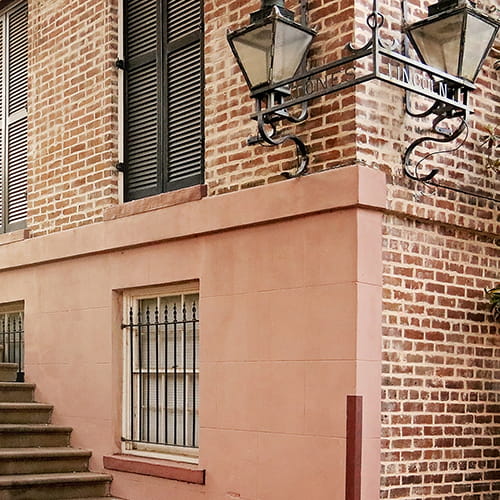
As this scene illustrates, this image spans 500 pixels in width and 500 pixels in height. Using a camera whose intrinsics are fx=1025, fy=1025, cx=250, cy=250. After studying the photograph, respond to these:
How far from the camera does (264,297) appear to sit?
6938mm

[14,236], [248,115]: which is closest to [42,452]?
[14,236]

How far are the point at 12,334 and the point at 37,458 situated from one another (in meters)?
2.16

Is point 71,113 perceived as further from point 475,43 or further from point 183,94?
point 475,43

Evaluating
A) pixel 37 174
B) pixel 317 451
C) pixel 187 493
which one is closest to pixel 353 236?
pixel 317 451

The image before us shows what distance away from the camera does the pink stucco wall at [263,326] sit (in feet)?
20.9

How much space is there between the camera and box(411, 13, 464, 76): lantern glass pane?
20.7ft

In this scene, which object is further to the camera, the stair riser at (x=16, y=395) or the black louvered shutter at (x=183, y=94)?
the stair riser at (x=16, y=395)

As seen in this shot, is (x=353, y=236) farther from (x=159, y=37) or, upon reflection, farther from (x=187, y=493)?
(x=159, y=37)

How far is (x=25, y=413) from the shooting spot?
8.98m

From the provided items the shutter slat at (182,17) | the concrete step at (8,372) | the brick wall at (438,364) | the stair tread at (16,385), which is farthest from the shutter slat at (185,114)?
the concrete step at (8,372)

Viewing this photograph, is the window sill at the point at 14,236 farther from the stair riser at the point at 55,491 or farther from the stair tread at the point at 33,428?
the stair riser at the point at 55,491

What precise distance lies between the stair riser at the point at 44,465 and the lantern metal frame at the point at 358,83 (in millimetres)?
3323

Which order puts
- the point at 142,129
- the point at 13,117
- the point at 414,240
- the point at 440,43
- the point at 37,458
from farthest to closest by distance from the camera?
the point at 13,117, the point at 142,129, the point at 37,458, the point at 414,240, the point at 440,43

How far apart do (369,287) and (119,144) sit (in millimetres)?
3172
